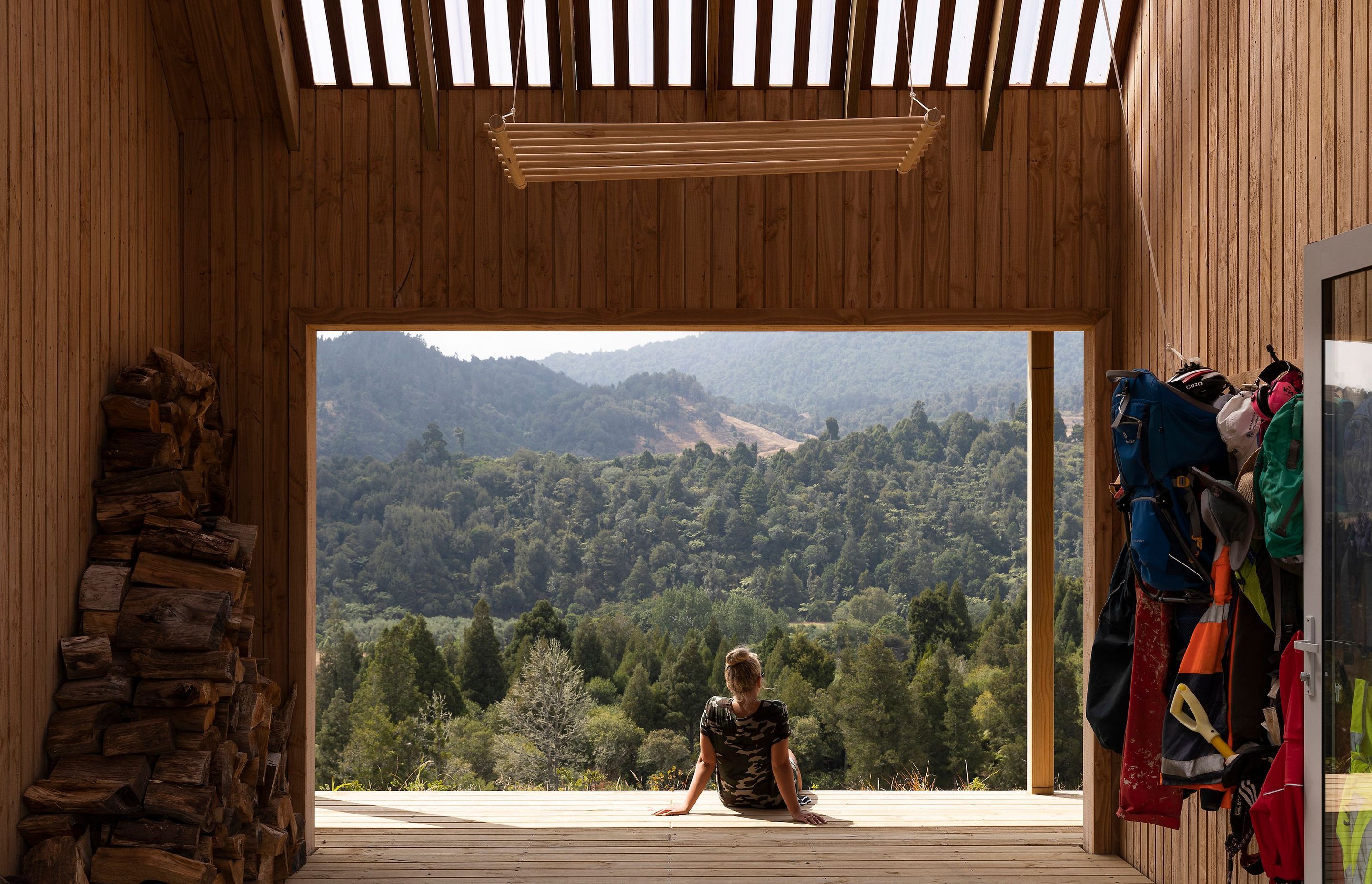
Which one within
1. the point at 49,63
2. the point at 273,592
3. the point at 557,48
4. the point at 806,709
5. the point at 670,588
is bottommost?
the point at 806,709

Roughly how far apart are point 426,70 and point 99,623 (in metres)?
2.43

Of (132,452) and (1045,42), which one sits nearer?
(132,452)

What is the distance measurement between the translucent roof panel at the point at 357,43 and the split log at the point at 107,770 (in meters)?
2.81

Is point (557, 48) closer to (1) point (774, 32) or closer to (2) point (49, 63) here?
(1) point (774, 32)

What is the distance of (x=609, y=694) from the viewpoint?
1767 cm

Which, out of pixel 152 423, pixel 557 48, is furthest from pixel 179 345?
pixel 557 48

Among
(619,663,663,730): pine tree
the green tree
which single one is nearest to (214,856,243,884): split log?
the green tree

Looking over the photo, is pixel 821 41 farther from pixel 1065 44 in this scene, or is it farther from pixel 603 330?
pixel 603 330

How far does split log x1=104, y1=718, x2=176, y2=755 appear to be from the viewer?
3311mm

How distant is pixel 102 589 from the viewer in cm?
357

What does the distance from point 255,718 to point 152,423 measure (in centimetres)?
113

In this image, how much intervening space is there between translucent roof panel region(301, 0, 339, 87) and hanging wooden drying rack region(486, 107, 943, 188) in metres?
1.34

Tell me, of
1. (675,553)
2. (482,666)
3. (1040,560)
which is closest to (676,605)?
(675,553)

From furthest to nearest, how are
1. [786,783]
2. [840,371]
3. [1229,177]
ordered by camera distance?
[840,371] → [786,783] → [1229,177]
